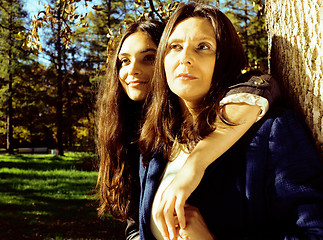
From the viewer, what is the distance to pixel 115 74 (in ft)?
8.53

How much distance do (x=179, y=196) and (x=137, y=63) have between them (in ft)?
4.28

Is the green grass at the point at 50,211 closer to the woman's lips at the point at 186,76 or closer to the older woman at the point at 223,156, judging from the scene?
the older woman at the point at 223,156

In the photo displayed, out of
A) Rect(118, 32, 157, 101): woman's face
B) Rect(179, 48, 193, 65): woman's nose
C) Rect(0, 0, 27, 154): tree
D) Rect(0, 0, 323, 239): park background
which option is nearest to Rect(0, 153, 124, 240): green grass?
Rect(0, 0, 323, 239): park background

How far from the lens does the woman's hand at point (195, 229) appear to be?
1.53 meters

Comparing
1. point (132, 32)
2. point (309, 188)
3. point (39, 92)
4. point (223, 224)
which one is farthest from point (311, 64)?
point (39, 92)

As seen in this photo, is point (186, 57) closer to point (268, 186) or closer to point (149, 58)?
point (268, 186)

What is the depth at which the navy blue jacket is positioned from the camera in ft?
4.32

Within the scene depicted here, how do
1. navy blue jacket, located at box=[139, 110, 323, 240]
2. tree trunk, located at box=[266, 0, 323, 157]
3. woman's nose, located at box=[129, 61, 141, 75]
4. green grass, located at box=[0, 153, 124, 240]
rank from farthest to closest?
green grass, located at box=[0, 153, 124, 240], woman's nose, located at box=[129, 61, 141, 75], tree trunk, located at box=[266, 0, 323, 157], navy blue jacket, located at box=[139, 110, 323, 240]

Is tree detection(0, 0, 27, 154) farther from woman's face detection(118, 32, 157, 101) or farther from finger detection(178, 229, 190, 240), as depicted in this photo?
finger detection(178, 229, 190, 240)

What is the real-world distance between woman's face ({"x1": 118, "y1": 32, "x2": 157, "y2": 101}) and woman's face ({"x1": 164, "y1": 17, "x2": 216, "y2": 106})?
0.72 metres

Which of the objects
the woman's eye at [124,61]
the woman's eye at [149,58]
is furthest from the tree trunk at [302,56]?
the woman's eye at [124,61]

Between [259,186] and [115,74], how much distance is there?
1567mm

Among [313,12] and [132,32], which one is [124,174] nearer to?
[132,32]

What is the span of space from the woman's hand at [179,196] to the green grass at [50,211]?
2.89 meters
